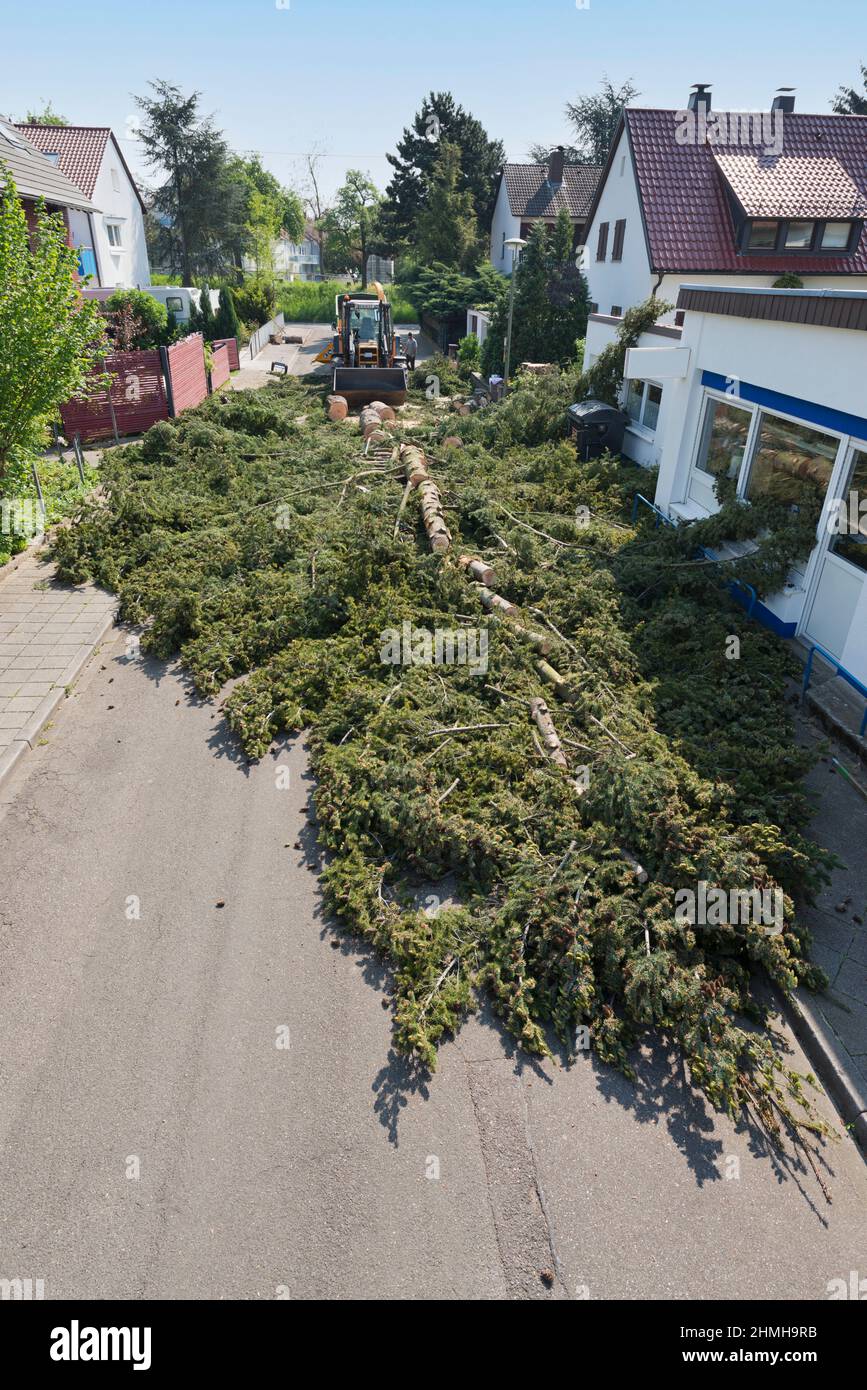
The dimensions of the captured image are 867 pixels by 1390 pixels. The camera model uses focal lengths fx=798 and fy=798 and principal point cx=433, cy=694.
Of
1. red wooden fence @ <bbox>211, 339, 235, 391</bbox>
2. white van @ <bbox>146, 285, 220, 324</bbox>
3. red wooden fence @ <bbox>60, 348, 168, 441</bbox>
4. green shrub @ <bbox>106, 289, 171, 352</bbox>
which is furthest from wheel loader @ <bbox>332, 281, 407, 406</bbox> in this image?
white van @ <bbox>146, 285, 220, 324</bbox>

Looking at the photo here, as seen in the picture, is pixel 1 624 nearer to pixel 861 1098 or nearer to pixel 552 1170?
pixel 552 1170

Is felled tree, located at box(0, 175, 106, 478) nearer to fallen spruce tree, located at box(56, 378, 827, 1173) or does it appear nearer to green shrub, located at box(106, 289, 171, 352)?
fallen spruce tree, located at box(56, 378, 827, 1173)

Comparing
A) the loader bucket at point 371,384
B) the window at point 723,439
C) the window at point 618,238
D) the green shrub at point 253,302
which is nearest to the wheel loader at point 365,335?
the loader bucket at point 371,384

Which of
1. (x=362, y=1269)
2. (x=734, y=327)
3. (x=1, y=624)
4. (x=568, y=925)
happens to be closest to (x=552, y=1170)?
(x=362, y=1269)

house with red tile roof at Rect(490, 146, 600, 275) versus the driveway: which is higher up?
house with red tile roof at Rect(490, 146, 600, 275)

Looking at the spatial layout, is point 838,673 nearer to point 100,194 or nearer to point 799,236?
point 799,236

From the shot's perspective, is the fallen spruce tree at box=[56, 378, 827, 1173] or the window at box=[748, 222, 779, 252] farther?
the window at box=[748, 222, 779, 252]
